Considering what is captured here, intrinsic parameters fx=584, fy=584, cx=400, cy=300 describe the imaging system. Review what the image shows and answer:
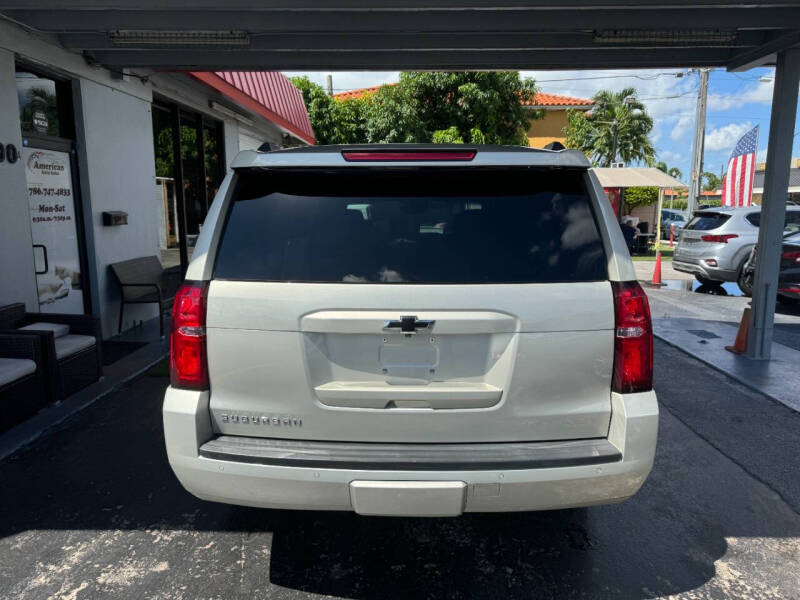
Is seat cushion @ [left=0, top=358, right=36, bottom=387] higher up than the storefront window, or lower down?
lower down

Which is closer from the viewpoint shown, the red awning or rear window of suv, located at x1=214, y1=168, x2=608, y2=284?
rear window of suv, located at x1=214, y1=168, x2=608, y2=284

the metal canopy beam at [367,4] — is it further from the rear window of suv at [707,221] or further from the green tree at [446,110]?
the green tree at [446,110]

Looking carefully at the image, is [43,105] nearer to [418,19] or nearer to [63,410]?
[63,410]

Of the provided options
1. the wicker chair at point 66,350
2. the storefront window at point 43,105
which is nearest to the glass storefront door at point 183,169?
the storefront window at point 43,105

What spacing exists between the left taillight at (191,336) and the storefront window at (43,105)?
4827 mm

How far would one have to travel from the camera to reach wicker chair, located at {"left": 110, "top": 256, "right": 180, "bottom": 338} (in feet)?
24.5

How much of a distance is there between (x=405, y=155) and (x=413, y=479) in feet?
4.52

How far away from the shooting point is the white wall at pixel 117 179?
7059 mm

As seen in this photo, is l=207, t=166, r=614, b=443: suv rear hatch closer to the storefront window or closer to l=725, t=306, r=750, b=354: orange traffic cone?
the storefront window

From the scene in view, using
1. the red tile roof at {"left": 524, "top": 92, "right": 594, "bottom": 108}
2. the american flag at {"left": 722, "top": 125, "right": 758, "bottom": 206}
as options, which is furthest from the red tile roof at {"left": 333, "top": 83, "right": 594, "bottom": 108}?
the american flag at {"left": 722, "top": 125, "right": 758, "bottom": 206}

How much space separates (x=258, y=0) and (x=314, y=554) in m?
4.34

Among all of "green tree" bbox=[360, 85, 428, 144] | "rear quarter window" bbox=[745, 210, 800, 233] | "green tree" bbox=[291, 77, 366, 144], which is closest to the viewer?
"rear quarter window" bbox=[745, 210, 800, 233]

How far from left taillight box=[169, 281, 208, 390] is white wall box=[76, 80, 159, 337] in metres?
5.45

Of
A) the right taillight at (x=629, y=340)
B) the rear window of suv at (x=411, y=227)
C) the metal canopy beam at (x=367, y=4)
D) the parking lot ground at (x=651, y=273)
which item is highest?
the metal canopy beam at (x=367, y=4)
